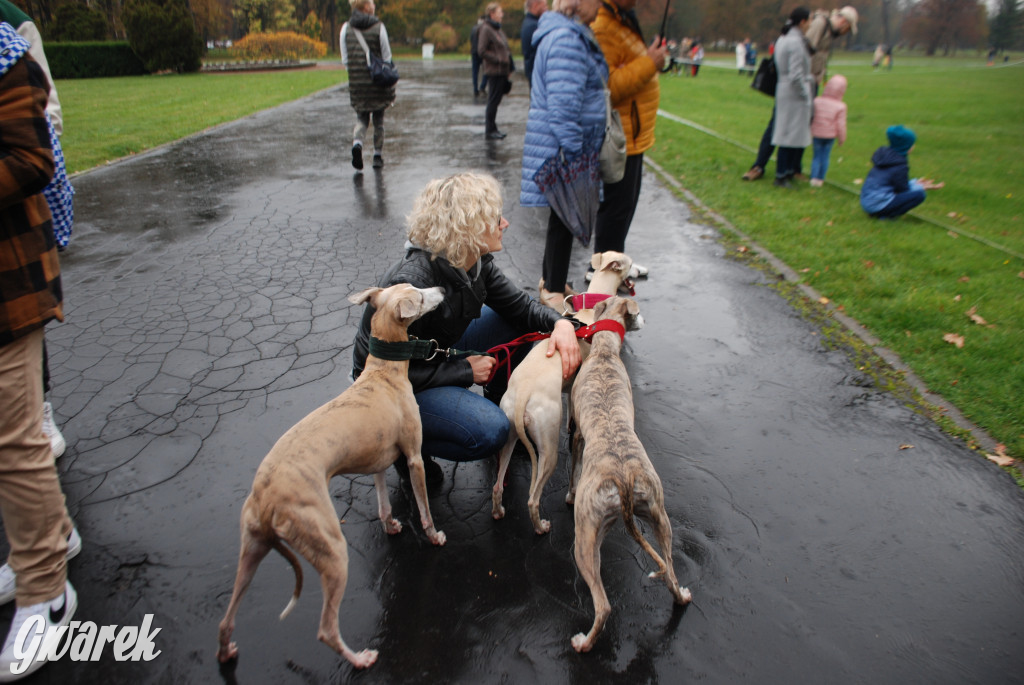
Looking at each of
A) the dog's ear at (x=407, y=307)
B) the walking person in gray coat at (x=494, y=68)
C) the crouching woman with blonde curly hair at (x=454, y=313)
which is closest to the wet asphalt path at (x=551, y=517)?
the crouching woman with blonde curly hair at (x=454, y=313)

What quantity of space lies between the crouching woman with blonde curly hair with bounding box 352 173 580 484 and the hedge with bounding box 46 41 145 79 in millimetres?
31903

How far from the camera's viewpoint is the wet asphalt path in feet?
8.00

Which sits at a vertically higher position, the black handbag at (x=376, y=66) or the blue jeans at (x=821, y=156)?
the black handbag at (x=376, y=66)

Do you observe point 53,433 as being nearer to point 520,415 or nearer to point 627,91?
point 520,415

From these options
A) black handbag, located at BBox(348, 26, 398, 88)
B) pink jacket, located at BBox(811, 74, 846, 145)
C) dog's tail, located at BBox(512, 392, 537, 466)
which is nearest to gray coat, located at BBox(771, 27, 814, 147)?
pink jacket, located at BBox(811, 74, 846, 145)

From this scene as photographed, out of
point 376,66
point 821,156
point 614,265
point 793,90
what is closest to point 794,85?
point 793,90

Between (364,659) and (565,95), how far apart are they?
3693 mm

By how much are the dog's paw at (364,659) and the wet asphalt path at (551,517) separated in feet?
0.11

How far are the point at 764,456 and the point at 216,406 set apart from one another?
12.1 feet

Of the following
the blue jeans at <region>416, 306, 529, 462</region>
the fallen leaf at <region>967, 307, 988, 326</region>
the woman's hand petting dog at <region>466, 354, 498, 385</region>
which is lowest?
the fallen leaf at <region>967, 307, 988, 326</region>

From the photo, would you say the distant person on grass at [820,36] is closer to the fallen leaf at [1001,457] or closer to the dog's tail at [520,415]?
the fallen leaf at [1001,457]

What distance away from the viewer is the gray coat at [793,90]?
829 cm

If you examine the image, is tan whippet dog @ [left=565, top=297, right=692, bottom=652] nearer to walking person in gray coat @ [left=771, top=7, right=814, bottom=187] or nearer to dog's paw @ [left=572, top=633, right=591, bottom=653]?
dog's paw @ [left=572, top=633, right=591, bottom=653]

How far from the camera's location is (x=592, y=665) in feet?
7.86
